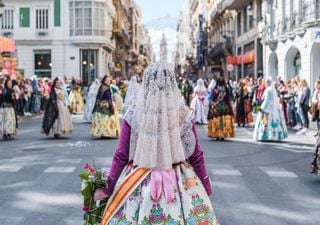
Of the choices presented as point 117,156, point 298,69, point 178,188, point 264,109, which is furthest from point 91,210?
point 298,69

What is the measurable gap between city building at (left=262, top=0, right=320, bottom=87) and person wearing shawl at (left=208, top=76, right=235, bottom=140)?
560 cm

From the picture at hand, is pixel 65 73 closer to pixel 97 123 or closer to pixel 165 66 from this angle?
pixel 97 123

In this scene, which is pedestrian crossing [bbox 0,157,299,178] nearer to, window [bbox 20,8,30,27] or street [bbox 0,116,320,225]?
street [bbox 0,116,320,225]

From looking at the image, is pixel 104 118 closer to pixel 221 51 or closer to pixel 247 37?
pixel 247 37

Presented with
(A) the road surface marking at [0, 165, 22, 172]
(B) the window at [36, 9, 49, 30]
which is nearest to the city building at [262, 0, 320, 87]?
(A) the road surface marking at [0, 165, 22, 172]

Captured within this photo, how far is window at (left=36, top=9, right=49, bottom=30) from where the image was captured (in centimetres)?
4978

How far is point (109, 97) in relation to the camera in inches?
655

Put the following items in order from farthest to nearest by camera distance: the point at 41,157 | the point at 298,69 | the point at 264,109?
the point at 298,69 < the point at 264,109 < the point at 41,157

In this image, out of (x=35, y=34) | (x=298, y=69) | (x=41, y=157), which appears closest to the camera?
(x=41, y=157)

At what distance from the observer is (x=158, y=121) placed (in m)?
4.33

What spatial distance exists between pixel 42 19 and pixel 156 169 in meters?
47.4

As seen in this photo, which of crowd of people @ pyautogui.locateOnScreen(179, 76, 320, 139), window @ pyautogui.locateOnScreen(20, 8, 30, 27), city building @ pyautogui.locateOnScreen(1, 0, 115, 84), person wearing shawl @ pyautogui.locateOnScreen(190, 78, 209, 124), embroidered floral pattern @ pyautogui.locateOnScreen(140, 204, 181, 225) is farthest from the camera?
city building @ pyautogui.locateOnScreen(1, 0, 115, 84)

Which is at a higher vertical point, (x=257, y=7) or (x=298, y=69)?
(x=257, y=7)

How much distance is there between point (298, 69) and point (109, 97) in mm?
17262
